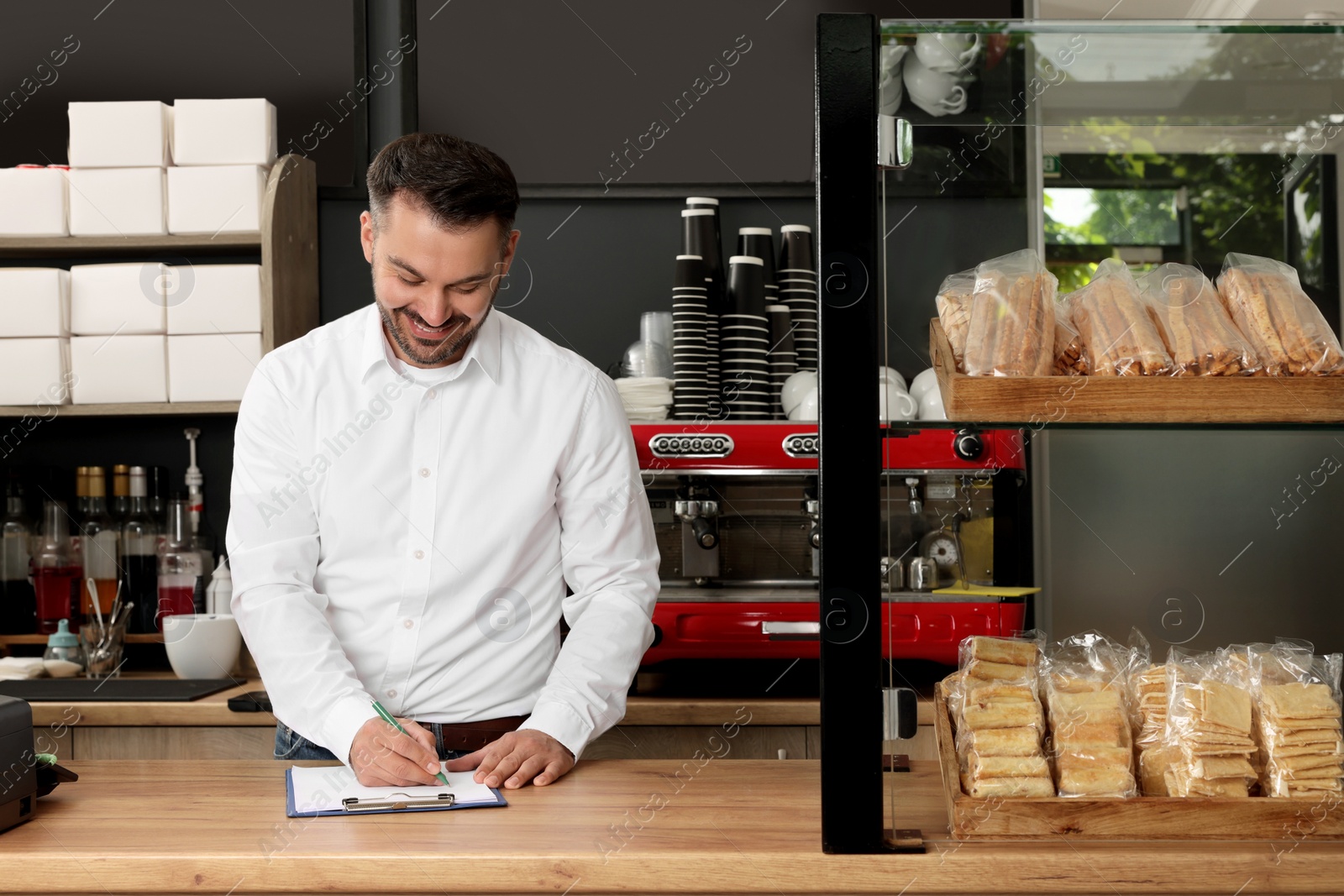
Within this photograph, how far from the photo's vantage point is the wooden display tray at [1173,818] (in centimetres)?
96

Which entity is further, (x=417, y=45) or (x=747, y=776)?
(x=417, y=45)

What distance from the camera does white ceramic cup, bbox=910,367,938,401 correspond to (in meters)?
1.11

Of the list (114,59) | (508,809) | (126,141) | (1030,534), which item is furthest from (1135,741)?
(114,59)

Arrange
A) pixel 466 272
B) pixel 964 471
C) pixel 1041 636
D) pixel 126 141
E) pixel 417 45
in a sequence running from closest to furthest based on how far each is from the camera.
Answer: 1. pixel 1041 636
2. pixel 466 272
3. pixel 964 471
4. pixel 126 141
5. pixel 417 45

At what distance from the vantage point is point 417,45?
282 centimetres

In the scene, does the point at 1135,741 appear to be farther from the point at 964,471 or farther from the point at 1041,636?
the point at 964,471

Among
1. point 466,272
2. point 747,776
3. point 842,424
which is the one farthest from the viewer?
point 466,272

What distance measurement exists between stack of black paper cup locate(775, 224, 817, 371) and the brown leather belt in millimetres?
1123

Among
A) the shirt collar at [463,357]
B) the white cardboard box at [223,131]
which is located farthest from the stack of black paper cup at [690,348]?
the white cardboard box at [223,131]

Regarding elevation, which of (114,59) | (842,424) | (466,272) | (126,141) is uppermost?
(114,59)

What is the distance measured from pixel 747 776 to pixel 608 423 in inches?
24.6

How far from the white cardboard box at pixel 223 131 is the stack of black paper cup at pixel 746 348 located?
1.09m

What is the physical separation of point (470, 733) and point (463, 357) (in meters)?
0.54

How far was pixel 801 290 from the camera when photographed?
8.10ft
